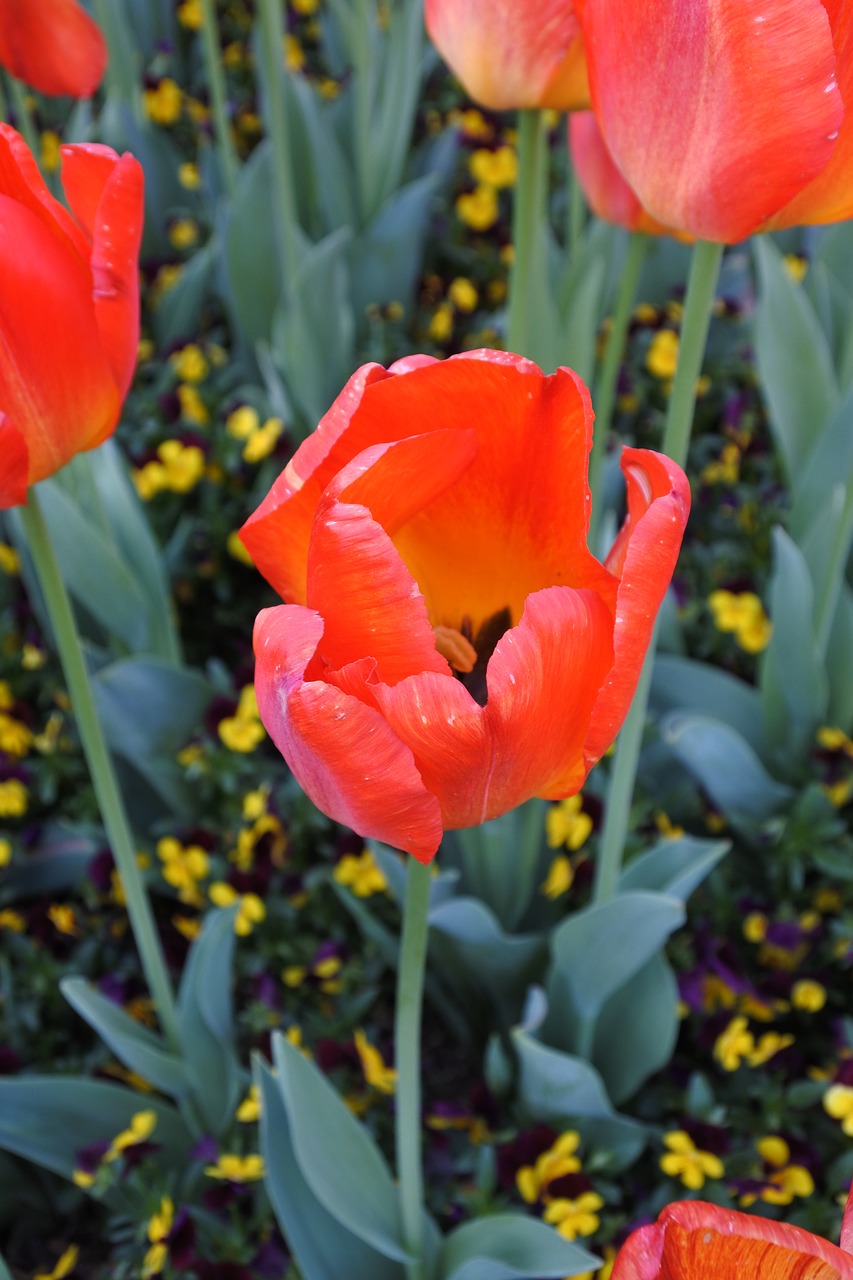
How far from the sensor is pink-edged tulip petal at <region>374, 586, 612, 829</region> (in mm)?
440

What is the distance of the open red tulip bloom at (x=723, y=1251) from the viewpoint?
383 millimetres

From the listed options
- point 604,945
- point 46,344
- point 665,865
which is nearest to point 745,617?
point 665,865

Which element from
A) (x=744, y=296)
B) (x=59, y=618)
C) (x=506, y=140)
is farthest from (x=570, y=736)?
(x=506, y=140)

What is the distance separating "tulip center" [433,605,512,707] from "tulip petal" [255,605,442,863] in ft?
0.46

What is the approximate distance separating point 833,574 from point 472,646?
2.06 feet

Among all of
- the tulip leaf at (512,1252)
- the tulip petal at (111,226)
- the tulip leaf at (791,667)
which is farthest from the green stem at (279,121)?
the tulip leaf at (512,1252)

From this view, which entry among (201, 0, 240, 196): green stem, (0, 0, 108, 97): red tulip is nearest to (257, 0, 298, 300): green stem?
(201, 0, 240, 196): green stem

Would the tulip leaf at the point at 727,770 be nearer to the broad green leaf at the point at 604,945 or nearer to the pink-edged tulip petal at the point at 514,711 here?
the broad green leaf at the point at 604,945

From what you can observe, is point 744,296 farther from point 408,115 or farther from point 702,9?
point 702,9

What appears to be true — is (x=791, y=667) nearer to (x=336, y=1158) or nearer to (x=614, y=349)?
(x=614, y=349)

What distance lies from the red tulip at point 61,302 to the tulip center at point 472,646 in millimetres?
215

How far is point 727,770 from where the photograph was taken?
1173mm

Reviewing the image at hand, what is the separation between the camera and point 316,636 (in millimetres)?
435

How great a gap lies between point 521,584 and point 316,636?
6.9 inches
